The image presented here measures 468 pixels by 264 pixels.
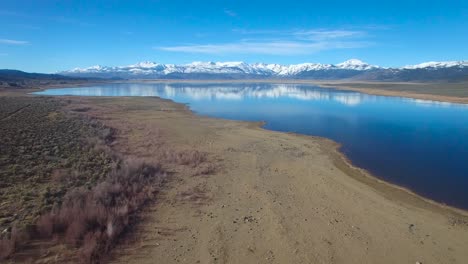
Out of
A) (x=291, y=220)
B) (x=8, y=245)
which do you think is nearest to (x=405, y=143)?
(x=291, y=220)

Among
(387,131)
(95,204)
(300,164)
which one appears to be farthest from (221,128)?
(95,204)

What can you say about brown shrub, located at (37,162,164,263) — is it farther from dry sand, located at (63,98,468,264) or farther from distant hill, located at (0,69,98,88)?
distant hill, located at (0,69,98,88)

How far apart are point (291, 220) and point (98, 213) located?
6.05 meters

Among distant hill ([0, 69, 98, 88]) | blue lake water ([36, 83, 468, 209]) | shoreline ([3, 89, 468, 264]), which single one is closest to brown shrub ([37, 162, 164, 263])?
shoreline ([3, 89, 468, 264])

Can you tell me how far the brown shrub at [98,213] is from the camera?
8.10m

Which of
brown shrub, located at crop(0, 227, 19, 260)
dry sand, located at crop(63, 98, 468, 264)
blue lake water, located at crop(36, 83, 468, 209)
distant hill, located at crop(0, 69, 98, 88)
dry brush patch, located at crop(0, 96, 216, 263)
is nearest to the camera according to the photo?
brown shrub, located at crop(0, 227, 19, 260)

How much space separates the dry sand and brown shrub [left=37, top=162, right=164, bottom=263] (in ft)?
1.76

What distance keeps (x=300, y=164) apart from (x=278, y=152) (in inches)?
104

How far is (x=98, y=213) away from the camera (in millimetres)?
9328

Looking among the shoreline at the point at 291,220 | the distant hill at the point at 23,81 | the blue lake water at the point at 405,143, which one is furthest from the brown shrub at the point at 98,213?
the distant hill at the point at 23,81

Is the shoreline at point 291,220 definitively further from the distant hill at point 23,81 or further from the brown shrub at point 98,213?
the distant hill at point 23,81

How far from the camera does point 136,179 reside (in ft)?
41.8

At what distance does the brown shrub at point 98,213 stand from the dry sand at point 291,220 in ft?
1.76

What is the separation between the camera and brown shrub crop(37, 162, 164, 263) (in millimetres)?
8102
